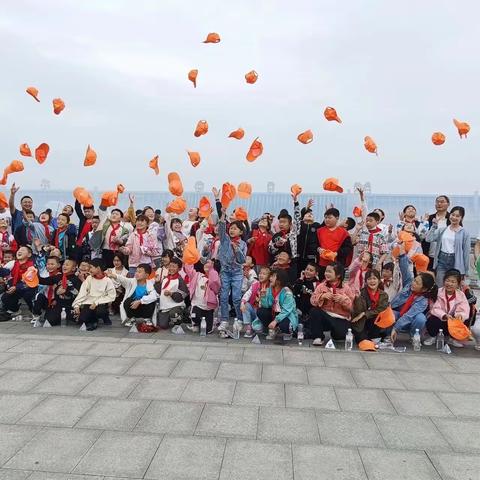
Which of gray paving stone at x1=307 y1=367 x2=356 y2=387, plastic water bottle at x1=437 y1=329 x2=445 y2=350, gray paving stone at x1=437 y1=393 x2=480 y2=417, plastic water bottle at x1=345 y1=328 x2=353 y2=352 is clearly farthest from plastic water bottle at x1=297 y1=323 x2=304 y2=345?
gray paving stone at x1=437 y1=393 x2=480 y2=417

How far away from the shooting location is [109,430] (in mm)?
3461

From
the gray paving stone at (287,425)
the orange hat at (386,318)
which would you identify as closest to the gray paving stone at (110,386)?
the gray paving stone at (287,425)

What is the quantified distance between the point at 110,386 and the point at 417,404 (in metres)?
2.87

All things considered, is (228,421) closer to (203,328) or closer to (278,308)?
(278,308)

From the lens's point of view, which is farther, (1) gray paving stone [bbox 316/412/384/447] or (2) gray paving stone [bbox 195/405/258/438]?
(2) gray paving stone [bbox 195/405/258/438]

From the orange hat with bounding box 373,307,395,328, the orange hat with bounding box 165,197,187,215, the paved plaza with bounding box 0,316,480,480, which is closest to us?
the paved plaza with bounding box 0,316,480,480

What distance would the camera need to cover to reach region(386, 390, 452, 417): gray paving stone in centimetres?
389

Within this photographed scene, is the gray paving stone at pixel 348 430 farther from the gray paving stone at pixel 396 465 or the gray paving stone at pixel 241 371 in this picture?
the gray paving stone at pixel 241 371

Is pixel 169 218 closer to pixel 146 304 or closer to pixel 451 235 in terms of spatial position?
pixel 146 304

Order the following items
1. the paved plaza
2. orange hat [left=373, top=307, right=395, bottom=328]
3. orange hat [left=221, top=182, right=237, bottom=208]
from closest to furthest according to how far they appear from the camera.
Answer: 1. the paved plaza
2. orange hat [left=373, top=307, right=395, bottom=328]
3. orange hat [left=221, top=182, right=237, bottom=208]

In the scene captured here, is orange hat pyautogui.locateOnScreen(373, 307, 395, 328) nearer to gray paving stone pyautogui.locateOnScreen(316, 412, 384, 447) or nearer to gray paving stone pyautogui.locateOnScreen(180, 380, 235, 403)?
gray paving stone pyautogui.locateOnScreen(316, 412, 384, 447)

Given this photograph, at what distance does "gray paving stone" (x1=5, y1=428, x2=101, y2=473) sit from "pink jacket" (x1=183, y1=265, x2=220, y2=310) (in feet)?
10.9

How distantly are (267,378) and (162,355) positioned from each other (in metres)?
1.38

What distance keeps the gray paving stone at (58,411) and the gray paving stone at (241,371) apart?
1.37m
